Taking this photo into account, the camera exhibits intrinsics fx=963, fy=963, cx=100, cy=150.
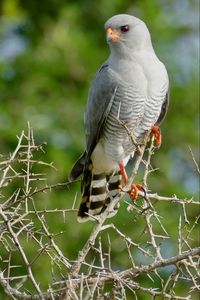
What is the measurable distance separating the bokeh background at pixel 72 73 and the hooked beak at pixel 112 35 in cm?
314

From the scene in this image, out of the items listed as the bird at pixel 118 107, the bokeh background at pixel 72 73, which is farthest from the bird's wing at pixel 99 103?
the bokeh background at pixel 72 73

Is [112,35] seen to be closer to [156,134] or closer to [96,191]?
[156,134]

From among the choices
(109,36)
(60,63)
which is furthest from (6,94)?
(109,36)

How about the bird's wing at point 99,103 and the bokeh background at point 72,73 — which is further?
the bokeh background at point 72,73

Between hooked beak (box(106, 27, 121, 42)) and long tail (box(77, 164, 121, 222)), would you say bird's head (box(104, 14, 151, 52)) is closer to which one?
hooked beak (box(106, 27, 121, 42))

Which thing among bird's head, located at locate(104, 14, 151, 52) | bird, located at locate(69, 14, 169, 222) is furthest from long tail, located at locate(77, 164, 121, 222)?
bird's head, located at locate(104, 14, 151, 52)

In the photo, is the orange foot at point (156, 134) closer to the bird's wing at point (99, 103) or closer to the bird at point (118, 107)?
the bird at point (118, 107)

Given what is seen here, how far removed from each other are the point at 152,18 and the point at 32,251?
331 centimetres

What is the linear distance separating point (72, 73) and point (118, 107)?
15.8ft

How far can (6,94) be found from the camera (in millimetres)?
9984

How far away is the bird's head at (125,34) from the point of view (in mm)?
5828

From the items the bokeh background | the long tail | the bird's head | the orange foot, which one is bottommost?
the bokeh background

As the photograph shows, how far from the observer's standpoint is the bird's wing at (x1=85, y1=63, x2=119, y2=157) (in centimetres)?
572

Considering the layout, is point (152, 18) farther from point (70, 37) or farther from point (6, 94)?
→ point (6, 94)
